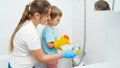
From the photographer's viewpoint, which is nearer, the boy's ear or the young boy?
the boy's ear

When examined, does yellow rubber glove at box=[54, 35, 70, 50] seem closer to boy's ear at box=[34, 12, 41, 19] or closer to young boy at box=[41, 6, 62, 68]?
young boy at box=[41, 6, 62, 68]

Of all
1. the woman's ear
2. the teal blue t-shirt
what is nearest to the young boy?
the teal blue t-shirt

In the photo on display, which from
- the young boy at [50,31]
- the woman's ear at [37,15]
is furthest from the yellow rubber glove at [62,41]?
the woman's ear at [37,15]

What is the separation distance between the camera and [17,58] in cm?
140

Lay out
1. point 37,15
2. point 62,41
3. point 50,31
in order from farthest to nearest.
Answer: point 50,31
point 62,41
point 37,15

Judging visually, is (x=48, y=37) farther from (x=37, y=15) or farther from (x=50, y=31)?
(x=37, y=15)

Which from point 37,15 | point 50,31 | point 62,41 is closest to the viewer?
point 37,15

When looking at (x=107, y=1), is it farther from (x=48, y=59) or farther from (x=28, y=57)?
(x=28, y=57)

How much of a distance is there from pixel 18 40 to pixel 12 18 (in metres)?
0.80

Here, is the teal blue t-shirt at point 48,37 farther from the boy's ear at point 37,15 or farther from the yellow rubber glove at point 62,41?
the boy's ear at point 37,15

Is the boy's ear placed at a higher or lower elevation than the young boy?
higher

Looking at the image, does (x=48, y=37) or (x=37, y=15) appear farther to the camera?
(x=48, y=37)

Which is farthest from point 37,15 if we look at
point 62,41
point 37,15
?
point 62,41

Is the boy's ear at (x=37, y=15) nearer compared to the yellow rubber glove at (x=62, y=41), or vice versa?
the boy's ear at (x=37, y=15)
